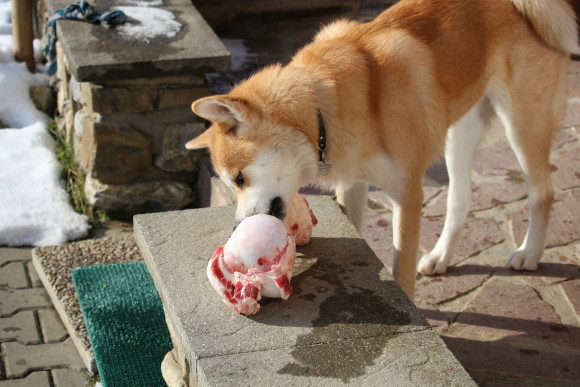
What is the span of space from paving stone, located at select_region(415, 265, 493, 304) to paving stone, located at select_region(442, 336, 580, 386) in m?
0.37

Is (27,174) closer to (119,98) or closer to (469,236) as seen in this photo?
(119,98)

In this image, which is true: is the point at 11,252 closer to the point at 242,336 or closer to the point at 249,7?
the point at 242,336

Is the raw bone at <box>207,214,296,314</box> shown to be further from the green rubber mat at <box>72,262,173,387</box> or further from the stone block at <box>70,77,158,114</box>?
the stone block at <box>70,77,158,114</box>

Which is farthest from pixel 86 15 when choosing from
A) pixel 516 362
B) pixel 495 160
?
pixel 516 362

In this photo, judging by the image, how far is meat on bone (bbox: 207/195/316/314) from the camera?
254 cm

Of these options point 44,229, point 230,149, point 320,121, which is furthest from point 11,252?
point 320,121

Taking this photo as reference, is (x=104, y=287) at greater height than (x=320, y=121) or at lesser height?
lesser

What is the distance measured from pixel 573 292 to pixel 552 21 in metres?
1.34

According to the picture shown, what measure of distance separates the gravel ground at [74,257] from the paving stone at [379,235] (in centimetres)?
127

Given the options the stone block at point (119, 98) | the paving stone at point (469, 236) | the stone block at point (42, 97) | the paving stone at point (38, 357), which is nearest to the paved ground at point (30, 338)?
the paving stone at point (38, 357)

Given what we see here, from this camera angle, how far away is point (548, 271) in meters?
3.98

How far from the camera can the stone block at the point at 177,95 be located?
4.38 metres

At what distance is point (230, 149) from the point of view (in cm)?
293

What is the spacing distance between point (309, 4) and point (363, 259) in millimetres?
4463
